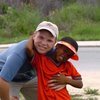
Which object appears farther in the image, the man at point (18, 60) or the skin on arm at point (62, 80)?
the skin on arm at point (62, 80)

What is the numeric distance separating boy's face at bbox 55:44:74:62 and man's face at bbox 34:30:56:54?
11cm

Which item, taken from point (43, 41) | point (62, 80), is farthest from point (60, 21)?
point (43, 41)

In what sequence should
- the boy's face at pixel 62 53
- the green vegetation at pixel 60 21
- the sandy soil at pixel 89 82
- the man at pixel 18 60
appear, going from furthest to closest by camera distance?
1. the green vegetation at pixel 60 21
2. the sandy soil at pixel 89 82
3. the boy's face at pixel 62 53
4. the man at pixel 18 60

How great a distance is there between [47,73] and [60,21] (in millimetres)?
17752

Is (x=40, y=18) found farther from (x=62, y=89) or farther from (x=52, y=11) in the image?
(x=62, y=89)

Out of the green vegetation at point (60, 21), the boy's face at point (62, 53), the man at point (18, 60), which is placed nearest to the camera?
the man at point (18, 60)

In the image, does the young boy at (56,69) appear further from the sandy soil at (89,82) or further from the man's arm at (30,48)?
the sandy soil at (89,82)

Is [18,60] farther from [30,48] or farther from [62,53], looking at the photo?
[62,53]

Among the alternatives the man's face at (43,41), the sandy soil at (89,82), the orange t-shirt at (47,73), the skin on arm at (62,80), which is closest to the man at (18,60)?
the man's face at (43,41)

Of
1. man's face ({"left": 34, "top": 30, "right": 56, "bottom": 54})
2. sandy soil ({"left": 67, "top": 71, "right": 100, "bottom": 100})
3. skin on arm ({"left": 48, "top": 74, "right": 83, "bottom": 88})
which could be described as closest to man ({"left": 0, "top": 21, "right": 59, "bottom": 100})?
man's face ({"left": 34, "top": 30, "right": 56, "bottom": 54})

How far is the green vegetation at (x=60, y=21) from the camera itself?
20.5 meters

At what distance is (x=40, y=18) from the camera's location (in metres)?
21.9

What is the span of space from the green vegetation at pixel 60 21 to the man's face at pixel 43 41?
15.3m

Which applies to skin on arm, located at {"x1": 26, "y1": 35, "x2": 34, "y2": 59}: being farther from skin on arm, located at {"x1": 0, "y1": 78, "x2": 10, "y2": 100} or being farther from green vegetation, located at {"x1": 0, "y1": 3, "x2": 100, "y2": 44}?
green vegetation, located at {"x1": 0, "y1": 3, "x2": 100, "y2": 44}
